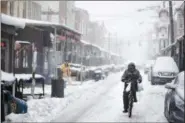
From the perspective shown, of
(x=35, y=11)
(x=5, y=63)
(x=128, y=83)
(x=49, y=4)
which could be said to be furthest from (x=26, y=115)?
(x=49, y=4)

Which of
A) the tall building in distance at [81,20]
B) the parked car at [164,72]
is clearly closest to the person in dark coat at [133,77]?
the parked car at [164,72]

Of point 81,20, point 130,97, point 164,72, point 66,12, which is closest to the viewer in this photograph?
point 130,97

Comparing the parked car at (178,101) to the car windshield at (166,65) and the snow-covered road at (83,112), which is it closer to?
the snow-covered road at (83,112)

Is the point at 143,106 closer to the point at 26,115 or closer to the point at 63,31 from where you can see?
the point at 26,115

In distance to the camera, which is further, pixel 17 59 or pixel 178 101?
pixel 17 59

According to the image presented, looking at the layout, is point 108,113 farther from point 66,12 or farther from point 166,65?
point 66,12

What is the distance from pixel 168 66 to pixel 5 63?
1388 centimetres

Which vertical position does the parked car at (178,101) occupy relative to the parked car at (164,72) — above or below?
Answer: above

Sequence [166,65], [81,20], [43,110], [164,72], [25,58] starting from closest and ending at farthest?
[43,110] → [25,58] → [164,72] → [166,65] → [81,20]

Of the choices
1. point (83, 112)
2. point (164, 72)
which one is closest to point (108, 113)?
point (83, 112)

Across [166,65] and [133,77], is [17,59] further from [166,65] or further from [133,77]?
[133,77]

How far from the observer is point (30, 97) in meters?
17.2

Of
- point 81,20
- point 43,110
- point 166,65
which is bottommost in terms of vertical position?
point 43,110

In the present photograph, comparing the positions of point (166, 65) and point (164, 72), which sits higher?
point (166, 65)
